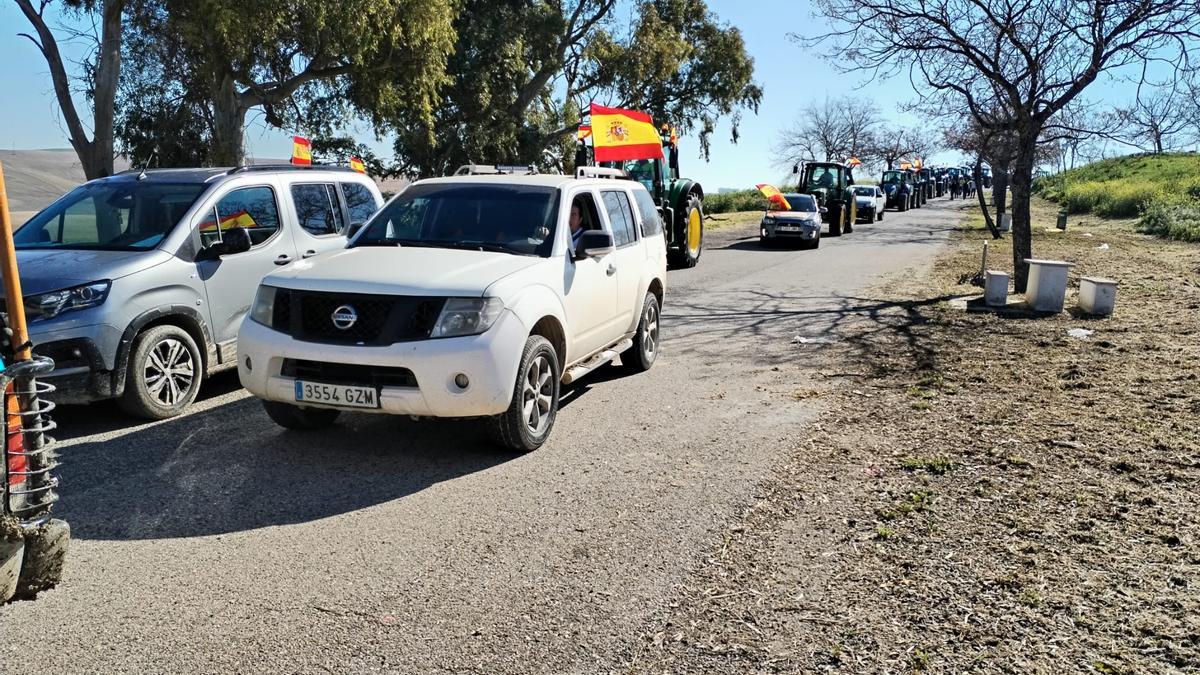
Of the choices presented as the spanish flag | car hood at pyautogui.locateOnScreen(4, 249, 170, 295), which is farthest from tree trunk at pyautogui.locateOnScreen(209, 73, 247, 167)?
car hood at pyautogui.locateOnScreen(4, 249, 170, 295)

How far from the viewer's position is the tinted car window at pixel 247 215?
723cm

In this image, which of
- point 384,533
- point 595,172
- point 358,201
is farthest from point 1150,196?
point 384,533

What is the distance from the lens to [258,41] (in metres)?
18.4

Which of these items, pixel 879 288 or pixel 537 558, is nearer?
pixel 537 558

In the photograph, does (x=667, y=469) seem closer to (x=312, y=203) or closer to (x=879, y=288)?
(x=312, y=203)

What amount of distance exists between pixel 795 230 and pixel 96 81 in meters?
16.1

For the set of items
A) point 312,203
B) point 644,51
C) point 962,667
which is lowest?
point 962,667

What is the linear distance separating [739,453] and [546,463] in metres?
1.26

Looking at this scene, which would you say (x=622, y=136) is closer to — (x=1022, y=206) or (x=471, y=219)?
(x=1022, y=206)

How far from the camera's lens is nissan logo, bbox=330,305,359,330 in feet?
17.7

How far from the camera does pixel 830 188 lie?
29516 millimetres

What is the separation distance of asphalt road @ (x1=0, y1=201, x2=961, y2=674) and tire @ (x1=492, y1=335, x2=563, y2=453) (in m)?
0.15

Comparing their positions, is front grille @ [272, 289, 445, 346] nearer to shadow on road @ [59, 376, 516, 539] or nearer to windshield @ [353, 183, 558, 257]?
shadow on road @ [59, 376, 516, 539]

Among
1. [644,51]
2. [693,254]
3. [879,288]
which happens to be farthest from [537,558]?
[644,51]
